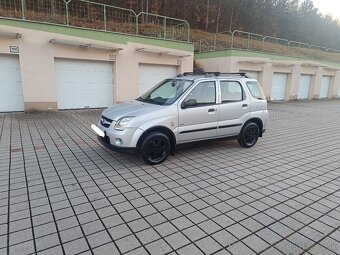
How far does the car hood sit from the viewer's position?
15.6 feet

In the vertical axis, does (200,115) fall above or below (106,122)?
above

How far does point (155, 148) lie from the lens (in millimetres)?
4938

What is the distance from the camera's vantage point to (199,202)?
3521mm

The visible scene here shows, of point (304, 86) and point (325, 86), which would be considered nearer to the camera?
point (304, 86)

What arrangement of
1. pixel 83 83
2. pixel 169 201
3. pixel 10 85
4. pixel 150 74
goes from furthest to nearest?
pixel 150 74 < pixel 83 83 < pixel 10 85 < pixel 169 201

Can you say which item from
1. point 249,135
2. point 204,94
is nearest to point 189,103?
point 204,94

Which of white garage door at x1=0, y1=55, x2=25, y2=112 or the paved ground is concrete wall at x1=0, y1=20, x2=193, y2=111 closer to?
white garage door at x1=0, y1=55, x2=25, y2=112

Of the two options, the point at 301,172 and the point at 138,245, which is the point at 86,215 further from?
the point at 301,172

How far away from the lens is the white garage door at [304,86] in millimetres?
21922

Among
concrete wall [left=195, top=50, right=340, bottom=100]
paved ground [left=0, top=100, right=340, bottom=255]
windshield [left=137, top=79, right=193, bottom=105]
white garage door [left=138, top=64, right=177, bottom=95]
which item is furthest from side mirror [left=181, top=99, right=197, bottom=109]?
concrete wall [left=195, top=50, right=340, bottom=100]

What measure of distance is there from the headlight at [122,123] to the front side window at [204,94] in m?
1.36

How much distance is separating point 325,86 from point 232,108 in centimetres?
2421

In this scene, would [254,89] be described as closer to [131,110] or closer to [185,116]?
[185,116]

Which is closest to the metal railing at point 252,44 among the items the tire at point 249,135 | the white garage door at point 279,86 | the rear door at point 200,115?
the white garage door at point 279,86
